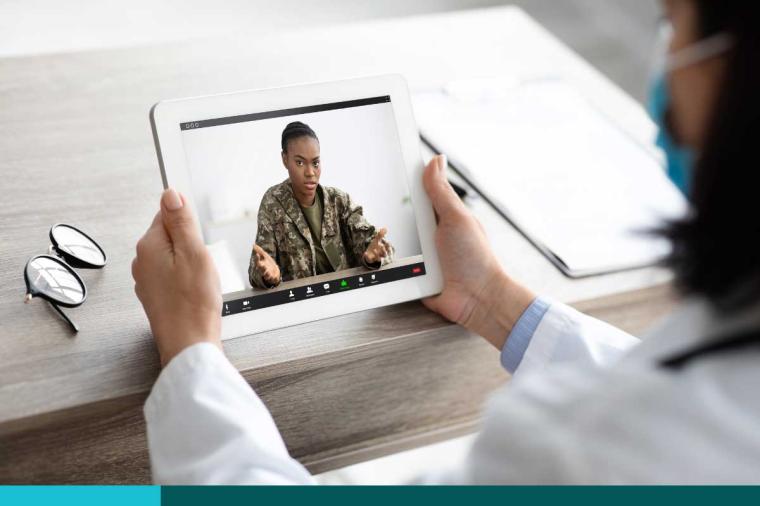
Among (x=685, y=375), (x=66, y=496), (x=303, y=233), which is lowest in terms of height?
(x=66, y=496)

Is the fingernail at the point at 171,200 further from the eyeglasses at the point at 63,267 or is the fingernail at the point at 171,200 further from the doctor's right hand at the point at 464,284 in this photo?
the doctor's right hand at the point at 464,284

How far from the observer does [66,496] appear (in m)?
0.86

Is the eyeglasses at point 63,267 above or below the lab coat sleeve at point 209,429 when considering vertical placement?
above

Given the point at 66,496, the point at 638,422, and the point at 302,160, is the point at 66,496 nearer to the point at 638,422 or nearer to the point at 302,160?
the point at 302,160

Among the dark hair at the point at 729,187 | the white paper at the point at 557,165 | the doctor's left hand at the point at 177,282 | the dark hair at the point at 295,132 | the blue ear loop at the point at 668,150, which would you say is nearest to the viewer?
the dark hair at the point at 729,187

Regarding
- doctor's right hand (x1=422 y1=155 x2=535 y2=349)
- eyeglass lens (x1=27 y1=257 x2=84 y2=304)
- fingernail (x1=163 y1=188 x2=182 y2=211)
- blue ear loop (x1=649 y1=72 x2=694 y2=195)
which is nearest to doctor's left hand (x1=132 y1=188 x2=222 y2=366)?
fingernail (x1=163 y1=188 x2=182 y2=211)

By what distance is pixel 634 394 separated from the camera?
21.1 inches

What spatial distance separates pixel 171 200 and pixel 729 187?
574mm

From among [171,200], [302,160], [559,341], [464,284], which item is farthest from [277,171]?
[559,341]

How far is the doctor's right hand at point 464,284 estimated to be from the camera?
0.97 metres

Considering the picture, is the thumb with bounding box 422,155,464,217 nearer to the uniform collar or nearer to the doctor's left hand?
the uniform collar

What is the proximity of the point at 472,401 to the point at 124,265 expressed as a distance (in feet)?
1.89

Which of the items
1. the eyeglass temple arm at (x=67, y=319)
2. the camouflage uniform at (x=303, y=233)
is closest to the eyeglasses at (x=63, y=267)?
the eyeglass temple arm at (x=67, y=319)

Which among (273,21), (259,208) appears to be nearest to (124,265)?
(259,208)
